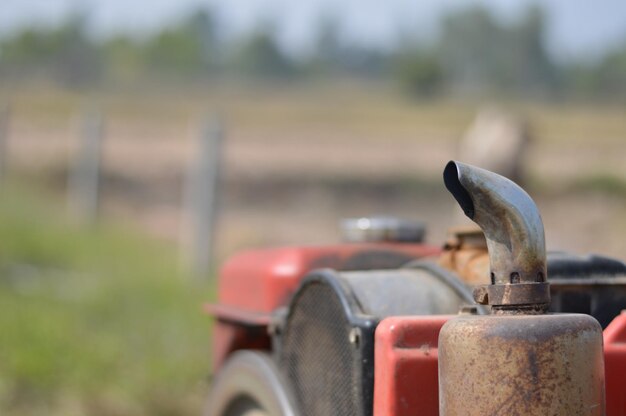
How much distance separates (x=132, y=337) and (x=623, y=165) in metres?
16.5

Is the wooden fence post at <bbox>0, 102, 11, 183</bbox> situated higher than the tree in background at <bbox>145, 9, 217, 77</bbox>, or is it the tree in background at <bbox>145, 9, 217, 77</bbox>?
the tree in background at <bbox>145, 9, 217, 77</bbox>

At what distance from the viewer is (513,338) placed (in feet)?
4.74

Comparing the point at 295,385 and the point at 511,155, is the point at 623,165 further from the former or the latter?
the point at 295,385

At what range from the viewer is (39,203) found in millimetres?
10430

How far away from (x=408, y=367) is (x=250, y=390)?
0.67 meters

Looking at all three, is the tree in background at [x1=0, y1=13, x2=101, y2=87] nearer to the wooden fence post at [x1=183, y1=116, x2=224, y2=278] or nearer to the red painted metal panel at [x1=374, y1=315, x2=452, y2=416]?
the wooden fence post at [x1=183, y1=116, x2=224, y2=278]

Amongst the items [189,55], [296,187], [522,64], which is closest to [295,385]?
[296,187]

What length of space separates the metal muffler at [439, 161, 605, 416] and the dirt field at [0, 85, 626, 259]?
27.1ft

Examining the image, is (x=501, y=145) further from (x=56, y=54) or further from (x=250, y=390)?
(x=56, y=54)

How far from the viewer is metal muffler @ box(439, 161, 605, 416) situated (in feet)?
4.73

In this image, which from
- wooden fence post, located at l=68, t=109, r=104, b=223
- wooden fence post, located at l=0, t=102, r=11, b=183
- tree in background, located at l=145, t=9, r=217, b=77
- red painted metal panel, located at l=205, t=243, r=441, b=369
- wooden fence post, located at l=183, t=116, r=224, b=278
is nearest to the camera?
red painted metal panel, located at l=205, t=243, r=441, b=369

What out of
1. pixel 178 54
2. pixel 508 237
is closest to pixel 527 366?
pixel 508 237

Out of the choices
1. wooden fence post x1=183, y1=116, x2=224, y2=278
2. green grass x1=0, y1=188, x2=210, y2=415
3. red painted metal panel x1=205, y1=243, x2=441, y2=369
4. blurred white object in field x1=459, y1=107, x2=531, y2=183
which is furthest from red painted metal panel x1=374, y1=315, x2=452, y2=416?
blurred white object in field x1=459, y1=107, x2=531, y2=183

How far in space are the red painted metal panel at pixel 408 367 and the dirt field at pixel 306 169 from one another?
8.11 metres
